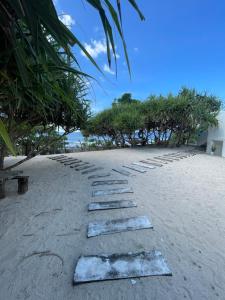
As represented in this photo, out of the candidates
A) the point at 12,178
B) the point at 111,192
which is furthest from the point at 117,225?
the point at 12,178

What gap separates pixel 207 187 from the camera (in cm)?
477

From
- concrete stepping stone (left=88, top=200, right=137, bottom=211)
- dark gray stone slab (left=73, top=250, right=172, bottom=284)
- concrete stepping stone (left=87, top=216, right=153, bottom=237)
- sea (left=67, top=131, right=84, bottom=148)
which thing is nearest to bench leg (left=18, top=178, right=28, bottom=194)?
concrete stepping stone (left=88, top=200, right=137, bottom=211)

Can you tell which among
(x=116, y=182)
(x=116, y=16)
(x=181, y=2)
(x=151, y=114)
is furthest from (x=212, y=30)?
(x=116, y=16)

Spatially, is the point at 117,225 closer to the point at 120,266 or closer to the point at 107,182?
the point at 120,266

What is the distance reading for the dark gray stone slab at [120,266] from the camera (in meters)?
1.86

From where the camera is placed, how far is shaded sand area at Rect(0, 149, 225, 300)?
174cm

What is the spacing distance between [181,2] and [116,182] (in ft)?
13.6

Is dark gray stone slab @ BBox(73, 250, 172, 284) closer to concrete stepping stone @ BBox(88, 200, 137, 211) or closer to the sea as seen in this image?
concrete stepping stone @ BBox(88, 200, 137, 211)

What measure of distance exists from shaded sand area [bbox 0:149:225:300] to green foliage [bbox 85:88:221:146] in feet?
27.5

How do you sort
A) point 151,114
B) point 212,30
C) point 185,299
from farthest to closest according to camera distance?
point 151,114 < point 212,30 < point 185,299

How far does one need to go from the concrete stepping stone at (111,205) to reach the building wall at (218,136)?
12286 millimetres

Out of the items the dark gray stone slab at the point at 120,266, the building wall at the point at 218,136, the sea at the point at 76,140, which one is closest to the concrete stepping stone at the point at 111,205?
the dark gray stone slab at the point at 120,266

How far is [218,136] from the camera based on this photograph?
46.6 ft

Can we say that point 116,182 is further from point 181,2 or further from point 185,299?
point 181,2
